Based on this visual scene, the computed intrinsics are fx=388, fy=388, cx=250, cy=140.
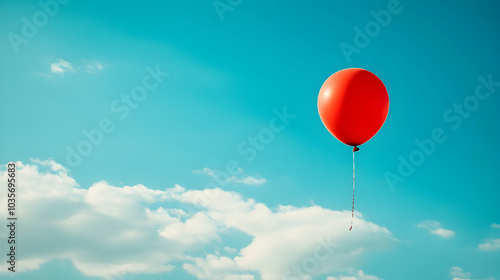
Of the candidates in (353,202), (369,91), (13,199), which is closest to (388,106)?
(369,91)

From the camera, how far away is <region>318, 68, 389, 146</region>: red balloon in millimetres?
7965

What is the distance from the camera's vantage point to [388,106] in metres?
8.48

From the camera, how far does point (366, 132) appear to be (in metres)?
8.16

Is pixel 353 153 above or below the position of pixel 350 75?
below

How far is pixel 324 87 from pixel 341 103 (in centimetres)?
70

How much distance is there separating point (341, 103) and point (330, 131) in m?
0.78

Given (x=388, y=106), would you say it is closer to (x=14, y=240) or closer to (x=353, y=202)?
(x=353, y=202)

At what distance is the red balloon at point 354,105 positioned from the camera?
7965mm

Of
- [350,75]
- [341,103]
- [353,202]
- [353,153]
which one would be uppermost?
[350,75]

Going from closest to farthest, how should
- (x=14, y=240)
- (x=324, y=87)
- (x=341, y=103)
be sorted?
(x=341, y=103)
(x=324, y=87)
(x=14, y=240)

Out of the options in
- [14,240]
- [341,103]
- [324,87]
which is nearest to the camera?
[341,103]

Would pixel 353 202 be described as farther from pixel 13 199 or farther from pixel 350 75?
pixel 13 199

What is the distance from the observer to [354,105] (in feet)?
26.1

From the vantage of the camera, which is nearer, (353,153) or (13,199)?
(353,153)
